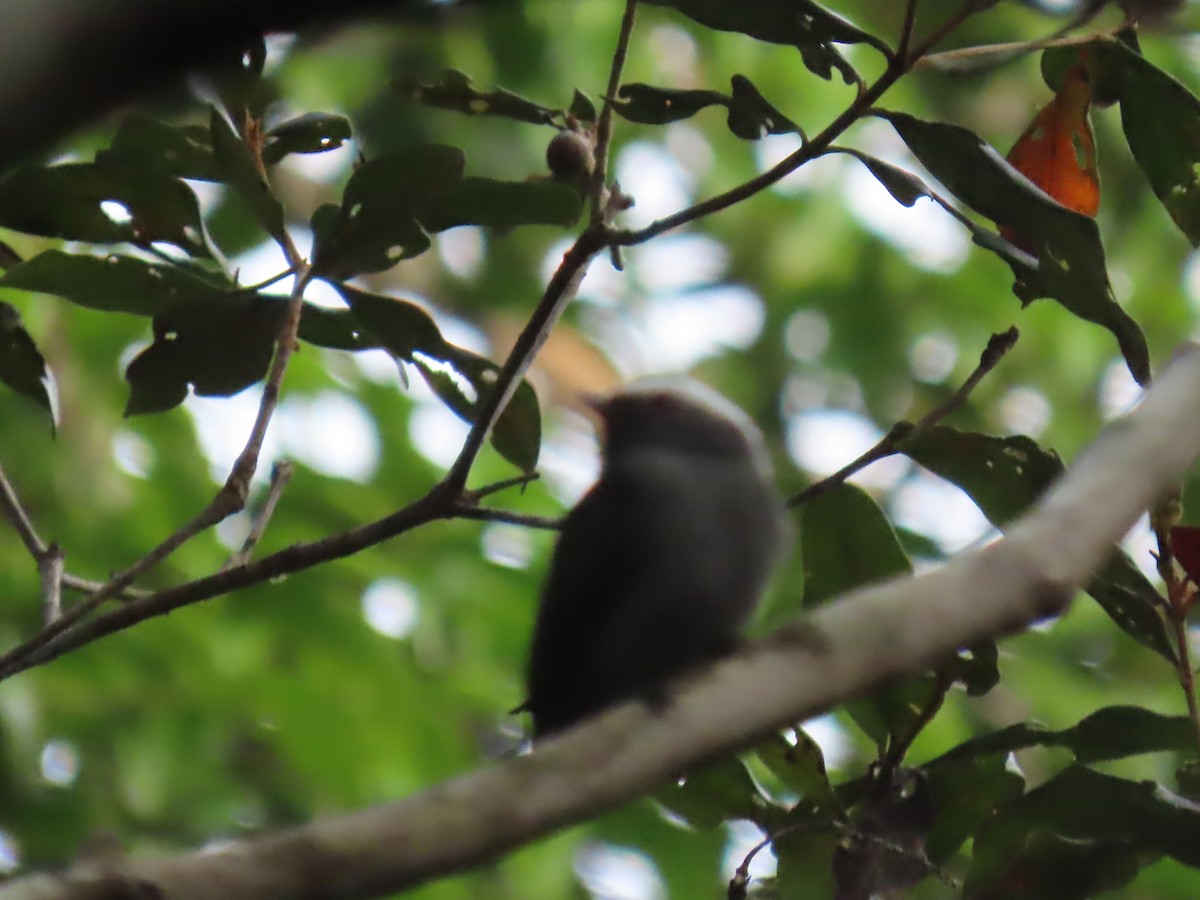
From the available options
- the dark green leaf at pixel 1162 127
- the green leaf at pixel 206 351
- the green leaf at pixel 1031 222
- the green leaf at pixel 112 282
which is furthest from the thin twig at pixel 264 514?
Result: the dark green leaf at pixel 1162 127

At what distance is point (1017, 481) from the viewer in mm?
2391

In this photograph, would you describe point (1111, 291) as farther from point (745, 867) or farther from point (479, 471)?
point (479, 471)

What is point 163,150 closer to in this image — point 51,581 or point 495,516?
point 51,581

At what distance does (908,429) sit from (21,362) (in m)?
1.37

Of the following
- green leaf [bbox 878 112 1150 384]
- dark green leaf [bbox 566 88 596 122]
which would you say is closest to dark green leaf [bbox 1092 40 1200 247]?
green leaf [bbox 878 112 1150 384]

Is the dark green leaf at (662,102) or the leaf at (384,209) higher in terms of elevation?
the dark green leaf at (662,102)

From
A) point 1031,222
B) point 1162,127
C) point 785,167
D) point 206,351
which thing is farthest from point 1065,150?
point 206,351

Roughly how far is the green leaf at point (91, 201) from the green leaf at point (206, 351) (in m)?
0.20

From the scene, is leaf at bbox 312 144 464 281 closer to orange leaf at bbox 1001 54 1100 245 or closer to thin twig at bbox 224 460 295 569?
thin twig at bbox 224 460 295 569

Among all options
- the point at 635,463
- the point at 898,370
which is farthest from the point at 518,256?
the point at 635,463

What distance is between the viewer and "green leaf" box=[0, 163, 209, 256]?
8.04ft

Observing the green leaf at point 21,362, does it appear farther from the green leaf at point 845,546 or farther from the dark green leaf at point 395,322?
the green leaf at point 845,546

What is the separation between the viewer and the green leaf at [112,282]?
2.43 metres

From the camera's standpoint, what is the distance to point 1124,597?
7.61ft
